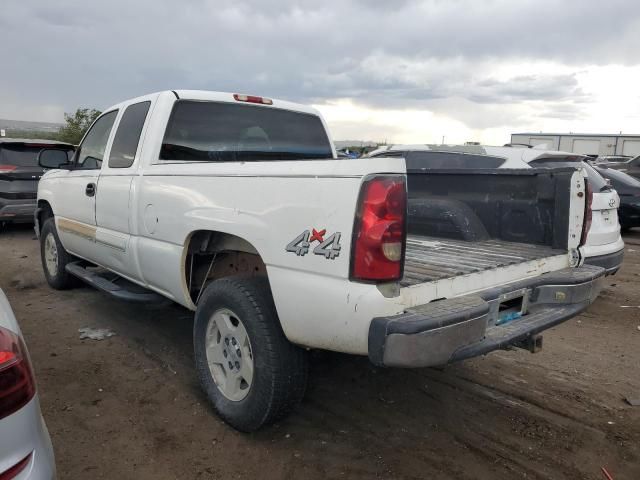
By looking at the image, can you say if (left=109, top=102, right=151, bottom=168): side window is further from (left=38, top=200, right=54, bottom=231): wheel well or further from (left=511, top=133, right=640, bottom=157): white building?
(left=511, top=133, right=640, bottom=157): white building

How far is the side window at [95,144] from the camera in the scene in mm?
4680

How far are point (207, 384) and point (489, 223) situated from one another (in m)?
2.39

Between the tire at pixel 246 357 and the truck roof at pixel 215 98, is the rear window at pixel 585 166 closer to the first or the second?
the truck roof at pixel 215 98

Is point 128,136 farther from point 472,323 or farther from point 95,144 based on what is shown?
point 472,323

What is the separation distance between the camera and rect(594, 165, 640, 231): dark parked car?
1077 cm

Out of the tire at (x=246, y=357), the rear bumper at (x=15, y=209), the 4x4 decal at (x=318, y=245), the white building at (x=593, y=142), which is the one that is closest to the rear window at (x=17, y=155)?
the rear bumper at (x=15, y=209)

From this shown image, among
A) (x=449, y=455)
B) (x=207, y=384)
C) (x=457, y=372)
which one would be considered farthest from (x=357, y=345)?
(x=457, y=372)

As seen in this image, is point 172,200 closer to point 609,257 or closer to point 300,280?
point 300,280

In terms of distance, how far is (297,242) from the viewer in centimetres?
247

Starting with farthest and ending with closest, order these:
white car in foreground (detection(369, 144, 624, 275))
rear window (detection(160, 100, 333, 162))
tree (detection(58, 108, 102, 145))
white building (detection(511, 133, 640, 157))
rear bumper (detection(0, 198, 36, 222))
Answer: white building (detection(511, 133, 640, 157)) → tree (detection(58, 108, 102, 145)) → rear bumper (detection(0, 198, 36, 222)) → white car in foreground (detection(369, 144, 624, 275)) → rear window (detection(160, 100, 333, 162))

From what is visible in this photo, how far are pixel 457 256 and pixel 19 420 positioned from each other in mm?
2493

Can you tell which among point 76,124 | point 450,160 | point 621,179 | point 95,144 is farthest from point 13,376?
point 76,124

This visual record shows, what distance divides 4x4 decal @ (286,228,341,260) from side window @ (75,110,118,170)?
2782 millimetres

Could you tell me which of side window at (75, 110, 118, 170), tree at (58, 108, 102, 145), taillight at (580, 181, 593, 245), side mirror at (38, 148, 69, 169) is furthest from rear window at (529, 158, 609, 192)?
tree at (58, 108, 102, 145)
